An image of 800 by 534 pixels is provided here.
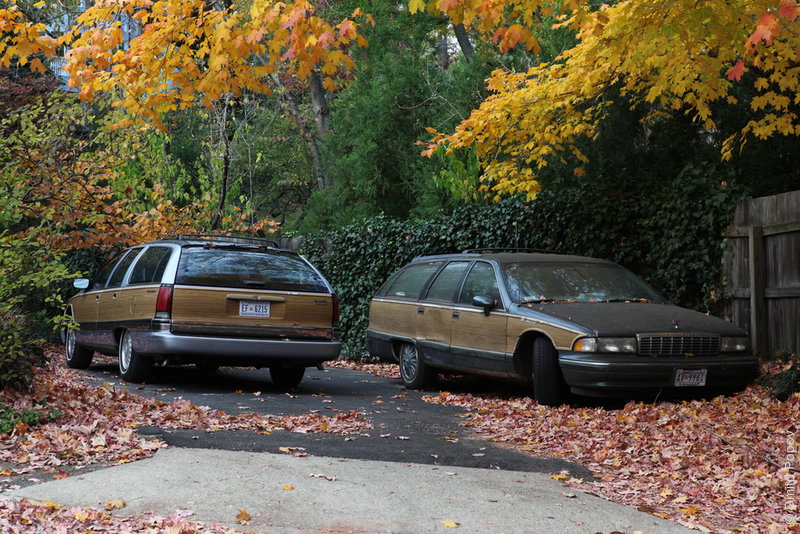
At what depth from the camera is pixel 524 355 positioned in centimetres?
991

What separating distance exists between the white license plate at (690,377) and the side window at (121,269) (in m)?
6.88

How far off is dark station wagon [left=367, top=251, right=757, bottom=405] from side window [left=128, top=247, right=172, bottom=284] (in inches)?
117

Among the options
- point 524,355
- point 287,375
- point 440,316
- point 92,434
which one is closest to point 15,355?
point 92,434

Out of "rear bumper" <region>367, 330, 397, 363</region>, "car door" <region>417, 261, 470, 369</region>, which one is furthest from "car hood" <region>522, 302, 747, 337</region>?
"rear bumper" <region>367, 330, 397, 363</region>

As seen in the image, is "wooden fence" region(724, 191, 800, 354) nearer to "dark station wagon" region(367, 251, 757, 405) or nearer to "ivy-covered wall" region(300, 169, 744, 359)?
"ivy-covered wall" region(300, 169, 744, 359)

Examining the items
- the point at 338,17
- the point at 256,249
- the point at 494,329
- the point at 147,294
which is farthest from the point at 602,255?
the point at 338,17

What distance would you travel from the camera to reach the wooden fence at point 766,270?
34.1 ft

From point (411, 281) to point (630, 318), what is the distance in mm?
3700

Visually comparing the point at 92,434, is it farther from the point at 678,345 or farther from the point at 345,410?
the point at 678,345

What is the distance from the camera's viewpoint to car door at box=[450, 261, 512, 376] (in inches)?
397

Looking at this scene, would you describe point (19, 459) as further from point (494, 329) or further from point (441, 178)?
point (441, 178)

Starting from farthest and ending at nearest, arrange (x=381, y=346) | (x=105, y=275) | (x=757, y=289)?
(x=105, y=275), (x=381, y=346), (x=757, y=289)

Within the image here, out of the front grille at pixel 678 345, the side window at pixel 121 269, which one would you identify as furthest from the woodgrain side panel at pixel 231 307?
the front grille at pixel 678 345

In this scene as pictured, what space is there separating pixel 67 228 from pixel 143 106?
28.1 feet
